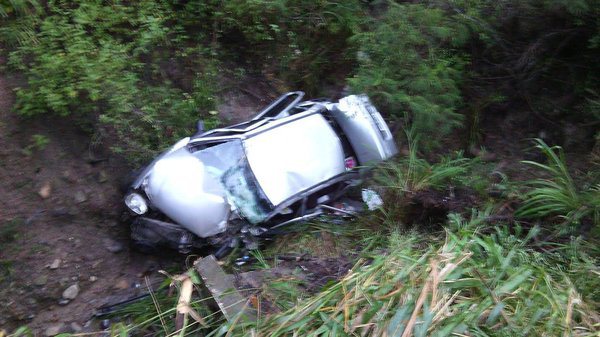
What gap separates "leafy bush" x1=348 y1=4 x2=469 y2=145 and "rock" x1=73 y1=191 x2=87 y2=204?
284 cm

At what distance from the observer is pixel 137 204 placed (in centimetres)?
488

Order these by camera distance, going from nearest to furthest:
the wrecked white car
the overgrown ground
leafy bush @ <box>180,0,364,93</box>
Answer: the overgrown ground, the wrecked white car, leafy bush @ <box>180,0,364,93</box>

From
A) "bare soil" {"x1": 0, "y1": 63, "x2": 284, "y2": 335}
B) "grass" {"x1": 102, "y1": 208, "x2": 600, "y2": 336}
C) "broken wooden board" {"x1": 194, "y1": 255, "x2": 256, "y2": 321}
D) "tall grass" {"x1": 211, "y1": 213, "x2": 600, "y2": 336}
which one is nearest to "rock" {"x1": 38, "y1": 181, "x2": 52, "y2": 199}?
"bare soil" {"x1": 0, "y1": 63, "x2": 284, "y2": 335}

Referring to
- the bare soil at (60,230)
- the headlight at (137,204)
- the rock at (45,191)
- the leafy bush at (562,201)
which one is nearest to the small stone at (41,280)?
the bare soil at (60,230)

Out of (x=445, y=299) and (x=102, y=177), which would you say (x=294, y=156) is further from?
(x=445, y=299)

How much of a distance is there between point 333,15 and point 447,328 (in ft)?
15.8

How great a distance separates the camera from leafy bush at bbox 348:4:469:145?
563cm

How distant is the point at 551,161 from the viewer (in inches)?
207

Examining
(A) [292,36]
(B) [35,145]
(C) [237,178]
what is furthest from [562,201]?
(B) [35,145]

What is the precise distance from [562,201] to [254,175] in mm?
2608

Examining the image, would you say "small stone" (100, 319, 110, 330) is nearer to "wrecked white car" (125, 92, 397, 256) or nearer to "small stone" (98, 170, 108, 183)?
"wrecked white car" (125, 92, 397, 256)

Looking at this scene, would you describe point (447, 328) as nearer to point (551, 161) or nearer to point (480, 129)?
point (551, 161)

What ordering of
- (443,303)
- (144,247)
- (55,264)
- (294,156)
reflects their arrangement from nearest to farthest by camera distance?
(443,303) → (55,264) → (144,247) → (294,156)

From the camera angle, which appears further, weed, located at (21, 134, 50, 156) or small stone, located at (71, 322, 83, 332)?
weed, located at (21, 134, 50, 156)
